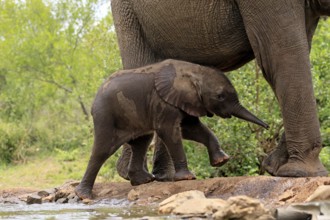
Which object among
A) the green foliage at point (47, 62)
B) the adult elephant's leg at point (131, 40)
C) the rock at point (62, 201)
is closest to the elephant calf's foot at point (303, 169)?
the adult elephant's leg at point (131, 40)

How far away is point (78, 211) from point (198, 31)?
2141 mm

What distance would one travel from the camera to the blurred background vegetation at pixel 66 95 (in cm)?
1012

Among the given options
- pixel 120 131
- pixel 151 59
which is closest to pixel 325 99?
pixel 151 59

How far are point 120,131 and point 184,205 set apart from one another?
1.74 m

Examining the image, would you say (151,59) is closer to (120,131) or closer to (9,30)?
(120,131)

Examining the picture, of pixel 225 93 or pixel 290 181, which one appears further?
pixel 225 93

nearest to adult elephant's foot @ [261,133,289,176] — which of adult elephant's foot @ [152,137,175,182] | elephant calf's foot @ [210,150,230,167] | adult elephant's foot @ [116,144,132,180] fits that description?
elephant calf's foot @ [210,150,230,167]

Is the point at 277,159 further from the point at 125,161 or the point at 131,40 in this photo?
the point at 131,40

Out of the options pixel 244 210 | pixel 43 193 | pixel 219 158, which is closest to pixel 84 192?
pixel 43 193

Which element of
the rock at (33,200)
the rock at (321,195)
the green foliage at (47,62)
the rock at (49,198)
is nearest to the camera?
the rock at (321,195)

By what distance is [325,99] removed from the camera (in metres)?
10.6

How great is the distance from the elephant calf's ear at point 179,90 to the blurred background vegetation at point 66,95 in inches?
110

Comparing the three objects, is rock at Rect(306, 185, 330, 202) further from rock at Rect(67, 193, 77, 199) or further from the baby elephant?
rock at Rect(67, 193, 77, 199)

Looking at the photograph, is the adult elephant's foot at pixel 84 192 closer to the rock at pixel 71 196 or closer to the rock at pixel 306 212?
the rock at pixel 71 196
